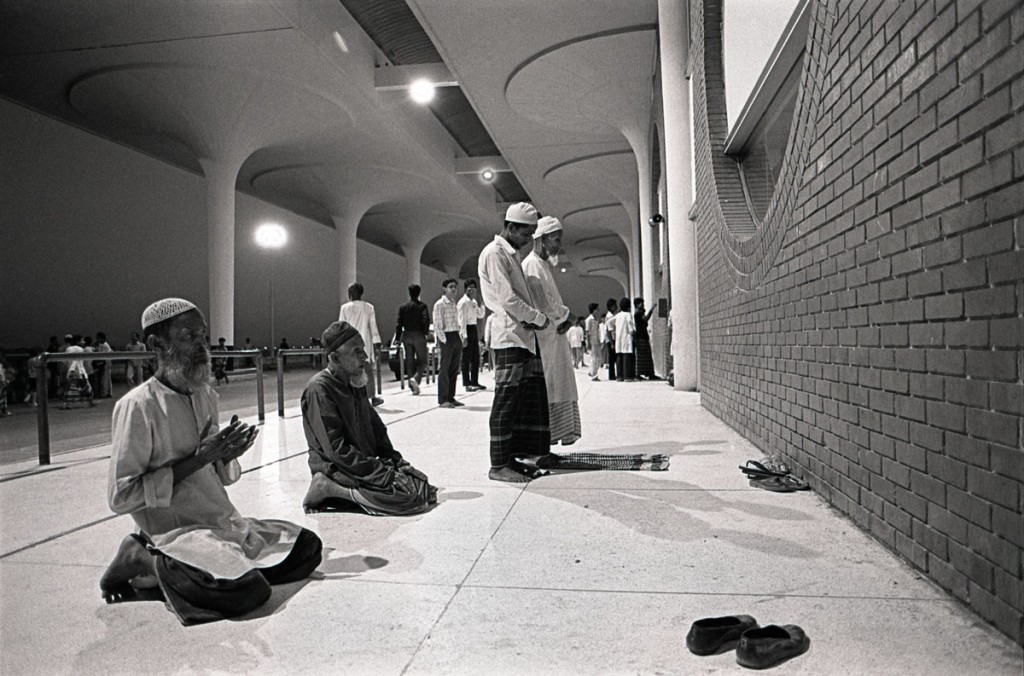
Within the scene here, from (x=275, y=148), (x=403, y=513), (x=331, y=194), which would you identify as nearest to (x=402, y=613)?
(x=403, y=513)

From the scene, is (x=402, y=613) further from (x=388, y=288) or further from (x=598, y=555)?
(x=388, y=288)

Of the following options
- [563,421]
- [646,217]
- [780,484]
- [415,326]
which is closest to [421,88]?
[646,217]

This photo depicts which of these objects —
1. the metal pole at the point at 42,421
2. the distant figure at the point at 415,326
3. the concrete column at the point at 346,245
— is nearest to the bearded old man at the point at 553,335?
the metal pole at the point at 42,421

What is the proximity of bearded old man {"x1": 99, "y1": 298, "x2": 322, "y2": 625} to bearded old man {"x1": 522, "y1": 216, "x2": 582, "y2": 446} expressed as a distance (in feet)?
7.84

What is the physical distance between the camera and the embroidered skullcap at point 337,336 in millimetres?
3820

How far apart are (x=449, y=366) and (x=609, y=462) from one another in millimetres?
5112

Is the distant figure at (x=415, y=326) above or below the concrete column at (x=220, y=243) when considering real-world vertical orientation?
below

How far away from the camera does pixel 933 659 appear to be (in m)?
1.87

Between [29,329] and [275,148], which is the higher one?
[275,148]

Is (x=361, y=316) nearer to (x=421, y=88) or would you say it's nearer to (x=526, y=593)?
(x=526, y=593)

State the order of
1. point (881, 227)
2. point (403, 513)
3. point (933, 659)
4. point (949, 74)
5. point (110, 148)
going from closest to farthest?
point (933, 659) < point (949, 74) < point (881, 227) < point (403, 513) < point (110, 148)

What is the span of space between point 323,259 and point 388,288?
7.62m

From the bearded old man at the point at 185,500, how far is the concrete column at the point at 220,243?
18.2m

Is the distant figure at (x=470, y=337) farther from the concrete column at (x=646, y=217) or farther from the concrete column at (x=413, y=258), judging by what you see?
the concrete column at (x=413, y=258)
